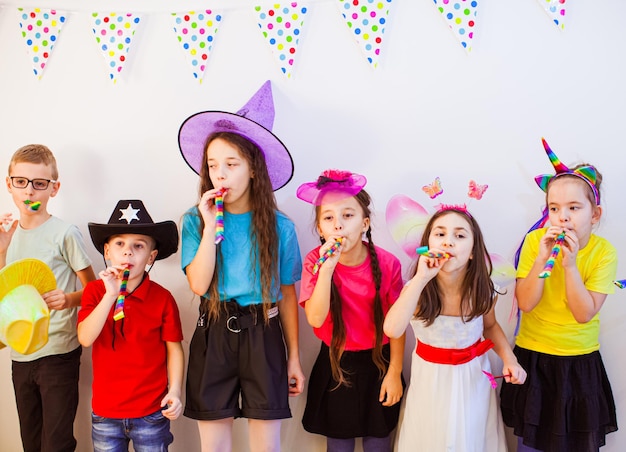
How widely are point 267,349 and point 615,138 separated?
4.77ft

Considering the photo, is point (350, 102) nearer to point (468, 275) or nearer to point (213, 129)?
point (213, 129)

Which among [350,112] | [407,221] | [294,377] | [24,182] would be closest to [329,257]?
[407,221]

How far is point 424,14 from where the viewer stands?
2.13 meters

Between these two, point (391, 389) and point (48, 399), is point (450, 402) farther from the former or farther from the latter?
point (48, 399)

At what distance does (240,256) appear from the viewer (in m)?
1.92

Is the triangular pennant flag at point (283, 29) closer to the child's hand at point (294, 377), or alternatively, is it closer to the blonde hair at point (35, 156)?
the blonde hair at point (35, 156)

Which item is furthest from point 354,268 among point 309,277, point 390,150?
point 390,150

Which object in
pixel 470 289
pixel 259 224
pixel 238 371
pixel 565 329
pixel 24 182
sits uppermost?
pixel 24 182

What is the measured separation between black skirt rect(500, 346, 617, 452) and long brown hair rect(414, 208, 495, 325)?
13.0 inches

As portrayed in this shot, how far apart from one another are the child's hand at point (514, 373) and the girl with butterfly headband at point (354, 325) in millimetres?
350

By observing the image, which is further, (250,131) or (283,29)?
(283,29)

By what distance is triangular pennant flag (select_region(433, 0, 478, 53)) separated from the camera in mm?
2092

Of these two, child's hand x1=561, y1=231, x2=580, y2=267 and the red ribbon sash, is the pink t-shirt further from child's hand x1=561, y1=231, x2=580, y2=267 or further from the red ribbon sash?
child's hand x1=561, y1=231, x2=580, y2=267

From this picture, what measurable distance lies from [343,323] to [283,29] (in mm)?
1164
